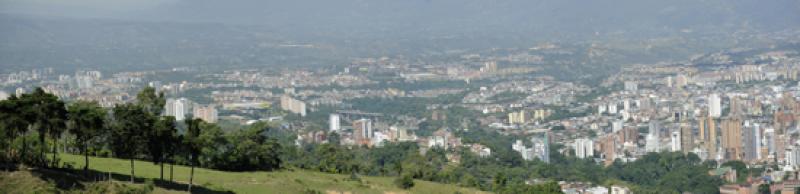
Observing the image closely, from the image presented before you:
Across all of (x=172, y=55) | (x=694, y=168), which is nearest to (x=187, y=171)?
(x=694, y=168)

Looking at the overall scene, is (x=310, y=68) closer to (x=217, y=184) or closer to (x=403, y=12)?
(x=217, y=184)

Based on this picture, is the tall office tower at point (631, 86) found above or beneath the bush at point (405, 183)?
above

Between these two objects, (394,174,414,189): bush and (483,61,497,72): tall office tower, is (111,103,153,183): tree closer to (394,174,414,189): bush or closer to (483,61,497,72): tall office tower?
(394,174,414,189): bush

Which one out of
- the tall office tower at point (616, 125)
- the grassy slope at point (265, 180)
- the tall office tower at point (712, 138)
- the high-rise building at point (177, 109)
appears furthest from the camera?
the tall office tower at point (616, 125)

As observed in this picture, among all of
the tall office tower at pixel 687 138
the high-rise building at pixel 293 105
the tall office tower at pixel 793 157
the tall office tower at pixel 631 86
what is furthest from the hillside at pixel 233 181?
the tall office tower at pixel 631 86

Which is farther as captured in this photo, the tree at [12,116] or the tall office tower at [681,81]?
the tall office tower at [681,81]

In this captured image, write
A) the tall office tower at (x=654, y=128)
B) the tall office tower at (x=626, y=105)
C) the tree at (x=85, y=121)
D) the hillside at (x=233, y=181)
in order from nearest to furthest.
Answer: the hillside at (x=233, y=181)
the tree at (x=85, y=121)
the tall office tower at (x=654, y=128)
the tall office tower at (x=626, y=105)

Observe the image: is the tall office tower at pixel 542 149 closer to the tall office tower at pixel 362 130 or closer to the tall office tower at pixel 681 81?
the tall office tower at pixel 362 130

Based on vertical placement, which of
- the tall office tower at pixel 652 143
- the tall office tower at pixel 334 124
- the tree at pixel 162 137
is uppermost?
the tree at pixel 162 137
